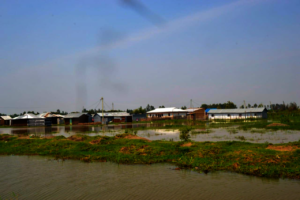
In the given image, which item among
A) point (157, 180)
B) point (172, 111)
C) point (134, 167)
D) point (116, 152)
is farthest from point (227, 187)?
point (172, 111)

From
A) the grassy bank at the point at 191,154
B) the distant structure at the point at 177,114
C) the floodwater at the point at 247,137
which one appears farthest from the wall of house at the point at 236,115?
the grassy bank at the point at 191,154

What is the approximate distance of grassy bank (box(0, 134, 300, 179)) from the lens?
12505 millimetres

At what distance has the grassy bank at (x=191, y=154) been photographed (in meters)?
12.5

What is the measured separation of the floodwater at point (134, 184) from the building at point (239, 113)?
63697 millimetres

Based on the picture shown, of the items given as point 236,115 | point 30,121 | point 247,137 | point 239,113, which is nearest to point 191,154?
point 247,137

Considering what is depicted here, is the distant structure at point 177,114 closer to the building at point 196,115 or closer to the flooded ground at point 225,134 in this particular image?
the building at point 196,115

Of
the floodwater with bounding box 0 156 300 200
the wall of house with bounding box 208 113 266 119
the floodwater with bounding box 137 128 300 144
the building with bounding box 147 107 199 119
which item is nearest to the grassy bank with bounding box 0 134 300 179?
the floodwater with bounding box 0 156 300 200

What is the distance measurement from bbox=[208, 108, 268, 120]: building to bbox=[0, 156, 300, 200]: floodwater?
209 ft

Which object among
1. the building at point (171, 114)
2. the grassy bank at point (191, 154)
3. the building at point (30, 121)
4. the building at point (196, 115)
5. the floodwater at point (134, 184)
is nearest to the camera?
the floodwater at point (134, 184)

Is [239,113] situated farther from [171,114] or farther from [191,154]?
[191,154]

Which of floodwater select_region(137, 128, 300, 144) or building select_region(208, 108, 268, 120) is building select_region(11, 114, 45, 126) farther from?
floodwater select_region(137, 128, 300, 144)

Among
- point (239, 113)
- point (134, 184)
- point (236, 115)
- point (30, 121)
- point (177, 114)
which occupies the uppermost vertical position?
point (177, 114)

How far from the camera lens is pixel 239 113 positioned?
77.1 m

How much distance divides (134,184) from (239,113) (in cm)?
7136
